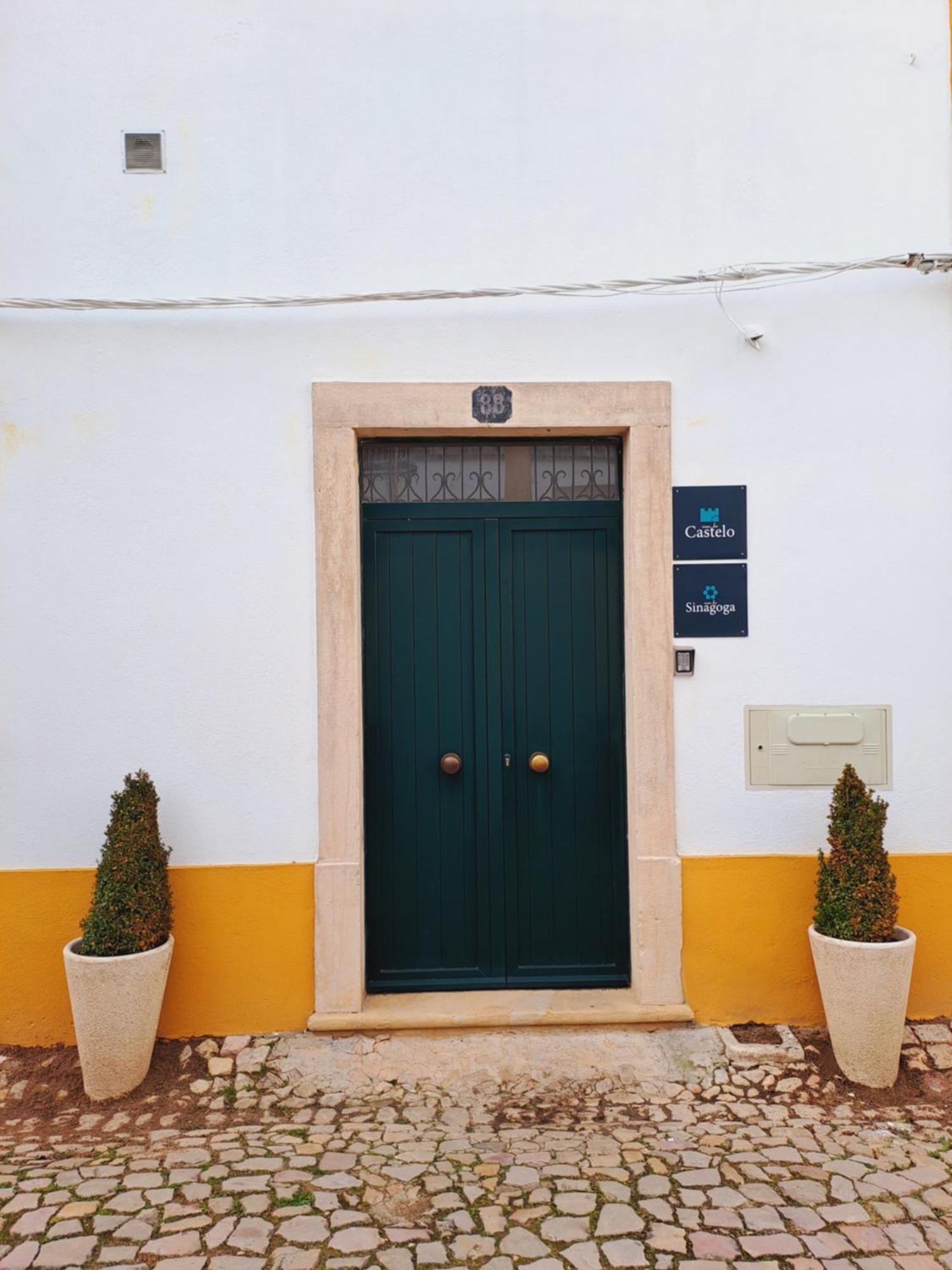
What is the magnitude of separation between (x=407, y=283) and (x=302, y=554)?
4.45ft

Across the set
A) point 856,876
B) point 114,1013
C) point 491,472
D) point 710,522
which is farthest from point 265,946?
point 710,522

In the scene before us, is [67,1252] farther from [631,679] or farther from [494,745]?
[631,679]

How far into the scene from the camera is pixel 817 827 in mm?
4293

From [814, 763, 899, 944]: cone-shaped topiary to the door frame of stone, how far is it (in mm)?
668

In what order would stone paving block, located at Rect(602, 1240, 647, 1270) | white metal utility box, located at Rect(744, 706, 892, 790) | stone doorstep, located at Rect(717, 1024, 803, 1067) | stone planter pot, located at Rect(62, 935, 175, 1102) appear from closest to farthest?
stone paving block, located at Rect(602, 1240, 647, 1270)
stone planter pot, located at Rect(62, 935, 175, 1102)
stone doorstep, located at Rect(717, 1024, 803, 1067)
white metal utility box, located at Rect(744, 706, 892, 790)

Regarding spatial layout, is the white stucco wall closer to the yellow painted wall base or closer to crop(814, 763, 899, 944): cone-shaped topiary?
the yellow painted wall base

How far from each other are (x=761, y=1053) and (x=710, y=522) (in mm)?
2370

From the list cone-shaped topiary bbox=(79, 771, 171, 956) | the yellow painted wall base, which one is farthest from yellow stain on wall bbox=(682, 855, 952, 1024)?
cone-shaped topiary bbox=(79, 771, 171, 956)

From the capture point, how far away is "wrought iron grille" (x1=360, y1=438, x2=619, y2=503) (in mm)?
4500

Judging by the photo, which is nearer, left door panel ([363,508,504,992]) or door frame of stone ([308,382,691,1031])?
door frame of stone ([308,382,691,1031])

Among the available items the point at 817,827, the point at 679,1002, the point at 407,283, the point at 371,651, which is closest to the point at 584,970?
the point at 679,1002

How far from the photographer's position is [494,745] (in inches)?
176

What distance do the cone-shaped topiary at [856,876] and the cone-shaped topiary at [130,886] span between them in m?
2.82

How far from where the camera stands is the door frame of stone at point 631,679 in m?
4.19
